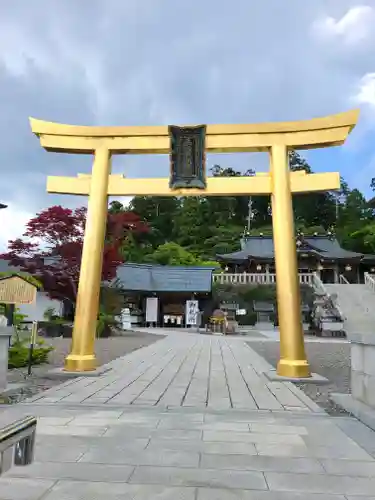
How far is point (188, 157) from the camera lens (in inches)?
346

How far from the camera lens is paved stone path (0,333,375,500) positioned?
2814 millimetres

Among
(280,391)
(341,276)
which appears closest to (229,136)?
(280,391)

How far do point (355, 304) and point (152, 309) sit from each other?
579 inches

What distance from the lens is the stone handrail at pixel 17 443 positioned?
191 centimetres

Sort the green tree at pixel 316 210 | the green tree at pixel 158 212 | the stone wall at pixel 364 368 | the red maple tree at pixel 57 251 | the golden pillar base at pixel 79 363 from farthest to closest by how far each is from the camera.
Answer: the green tree at pixel 316 210
the green tree at pixel 158 212
the red maple tree at pixel 57 251
the golden pillar base at pixel 79 363
the stone wall at pixel 364 368

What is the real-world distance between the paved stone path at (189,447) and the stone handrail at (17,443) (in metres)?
0.54

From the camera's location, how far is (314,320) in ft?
86.6

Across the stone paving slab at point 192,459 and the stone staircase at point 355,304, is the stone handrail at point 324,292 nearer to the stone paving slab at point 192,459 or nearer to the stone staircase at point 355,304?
the stone staircase at point 355,304

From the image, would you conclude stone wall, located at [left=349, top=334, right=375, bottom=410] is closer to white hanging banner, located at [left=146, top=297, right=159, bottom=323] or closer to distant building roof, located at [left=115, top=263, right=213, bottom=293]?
distant building roof, located at [left=115, top=263, right=213, bottom=293]

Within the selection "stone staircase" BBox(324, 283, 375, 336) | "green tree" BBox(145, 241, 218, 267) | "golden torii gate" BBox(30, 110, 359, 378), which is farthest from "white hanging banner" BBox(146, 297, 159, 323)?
"golden torii gate" BBox(30, 110, 359, 378)

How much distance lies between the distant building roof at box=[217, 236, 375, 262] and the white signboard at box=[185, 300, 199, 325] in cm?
922

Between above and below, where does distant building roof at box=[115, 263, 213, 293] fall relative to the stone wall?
above

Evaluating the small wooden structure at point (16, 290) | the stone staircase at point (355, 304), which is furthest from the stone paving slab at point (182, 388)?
the stone staircase at point (355, 304)

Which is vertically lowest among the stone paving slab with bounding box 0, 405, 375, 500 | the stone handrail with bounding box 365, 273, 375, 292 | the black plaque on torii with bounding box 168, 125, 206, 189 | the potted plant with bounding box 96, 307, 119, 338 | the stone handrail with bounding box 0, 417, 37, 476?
the stone paving slab with bounding box 0, 405, 375, 500
